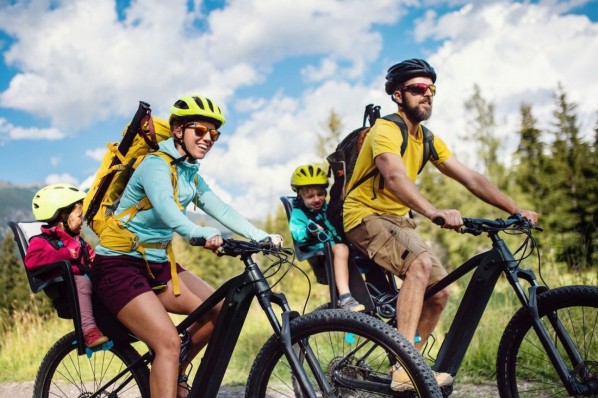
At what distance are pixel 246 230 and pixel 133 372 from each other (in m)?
1.18

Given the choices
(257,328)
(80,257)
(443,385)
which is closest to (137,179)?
(80,257)

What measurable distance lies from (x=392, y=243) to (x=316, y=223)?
987mm

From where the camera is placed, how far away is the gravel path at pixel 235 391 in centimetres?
508

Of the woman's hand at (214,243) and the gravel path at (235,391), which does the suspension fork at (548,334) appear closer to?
the woman's hand at (214,243)

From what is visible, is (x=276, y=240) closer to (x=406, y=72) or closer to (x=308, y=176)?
(x=406, y=72)

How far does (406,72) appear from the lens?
13.4 ft

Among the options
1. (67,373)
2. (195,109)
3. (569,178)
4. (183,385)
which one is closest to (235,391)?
(67,373)

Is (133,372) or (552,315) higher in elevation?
(552,315)

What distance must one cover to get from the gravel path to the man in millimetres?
1286

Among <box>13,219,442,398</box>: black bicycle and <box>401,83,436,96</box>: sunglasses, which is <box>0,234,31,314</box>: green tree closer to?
<box>13,219,442,398</box>: black bicycle

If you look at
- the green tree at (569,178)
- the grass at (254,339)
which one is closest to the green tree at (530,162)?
the green tree at (569,178)

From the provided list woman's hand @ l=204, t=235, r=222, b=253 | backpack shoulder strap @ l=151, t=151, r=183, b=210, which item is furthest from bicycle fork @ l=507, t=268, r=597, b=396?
backpack shoulder strap @ l=151, t=151, r=183, b=210

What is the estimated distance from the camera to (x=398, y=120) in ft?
13.3

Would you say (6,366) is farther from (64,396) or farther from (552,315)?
(552,315)
